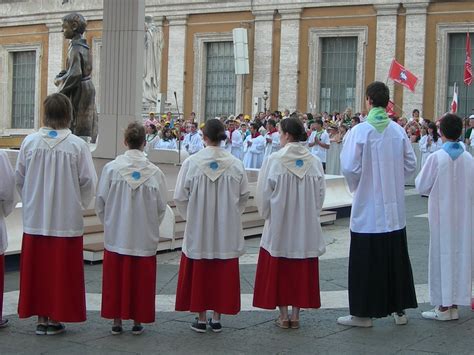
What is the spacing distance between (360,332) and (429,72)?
1071 inches

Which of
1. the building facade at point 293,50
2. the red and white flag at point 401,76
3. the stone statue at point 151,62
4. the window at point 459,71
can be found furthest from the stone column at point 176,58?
the stone statue at point 151,62

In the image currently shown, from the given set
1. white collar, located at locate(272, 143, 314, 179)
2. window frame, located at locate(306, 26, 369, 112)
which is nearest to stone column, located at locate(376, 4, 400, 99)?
window frame, located at locate(306, 26, 369, 112)

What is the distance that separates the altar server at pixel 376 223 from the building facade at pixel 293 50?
23.8 metres

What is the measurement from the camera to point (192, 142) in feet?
88.2

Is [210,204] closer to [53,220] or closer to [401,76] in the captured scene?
[53,220]

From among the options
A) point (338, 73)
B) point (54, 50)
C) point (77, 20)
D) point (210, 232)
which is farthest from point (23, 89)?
point (210, 232)

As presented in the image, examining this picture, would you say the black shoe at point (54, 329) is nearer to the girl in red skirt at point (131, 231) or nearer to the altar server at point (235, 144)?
the girl in red skirt at point (131, 231)

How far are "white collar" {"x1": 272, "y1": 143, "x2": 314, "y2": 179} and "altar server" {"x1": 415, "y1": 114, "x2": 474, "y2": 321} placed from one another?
1.13 metres

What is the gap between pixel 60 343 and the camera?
23.6 feet

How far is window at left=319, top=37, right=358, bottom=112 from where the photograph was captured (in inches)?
1409

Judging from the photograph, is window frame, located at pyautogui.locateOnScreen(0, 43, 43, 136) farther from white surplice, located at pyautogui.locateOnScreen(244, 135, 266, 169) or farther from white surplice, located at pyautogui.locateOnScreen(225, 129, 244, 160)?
white surplice, located at pyautogui.locateOnScreen(244, 135, 266, 169)

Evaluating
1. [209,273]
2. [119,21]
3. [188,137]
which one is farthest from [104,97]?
[188,137]

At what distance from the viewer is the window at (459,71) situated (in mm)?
33219

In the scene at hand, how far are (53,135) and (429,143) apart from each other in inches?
659
